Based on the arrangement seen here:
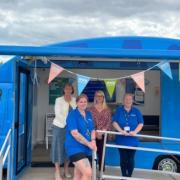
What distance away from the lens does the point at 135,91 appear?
11078mm

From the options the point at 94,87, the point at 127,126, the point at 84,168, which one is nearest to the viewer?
the point at 84,168

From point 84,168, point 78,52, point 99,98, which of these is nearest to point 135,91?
point 99,98

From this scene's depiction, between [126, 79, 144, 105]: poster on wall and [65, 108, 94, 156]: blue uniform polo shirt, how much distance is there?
491cm

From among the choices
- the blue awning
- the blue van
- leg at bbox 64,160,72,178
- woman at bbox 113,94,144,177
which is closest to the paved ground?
the blue van

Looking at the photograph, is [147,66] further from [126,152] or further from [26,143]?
[26,143]

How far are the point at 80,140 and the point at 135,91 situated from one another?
5.36 metres

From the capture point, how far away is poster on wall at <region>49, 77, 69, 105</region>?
11.6 meters

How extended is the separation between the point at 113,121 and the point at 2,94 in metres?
2.40

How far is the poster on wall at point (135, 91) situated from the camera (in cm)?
1091

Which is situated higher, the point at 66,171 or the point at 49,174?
the point at 66,171

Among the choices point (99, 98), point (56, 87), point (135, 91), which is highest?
point (56, 87)

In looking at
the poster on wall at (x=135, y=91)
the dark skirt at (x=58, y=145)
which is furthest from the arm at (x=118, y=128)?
the poster on wall at (x=135, y=91)

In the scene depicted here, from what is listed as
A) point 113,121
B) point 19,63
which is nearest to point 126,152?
point 113,121

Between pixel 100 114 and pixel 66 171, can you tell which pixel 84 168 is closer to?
pixel 100 114
